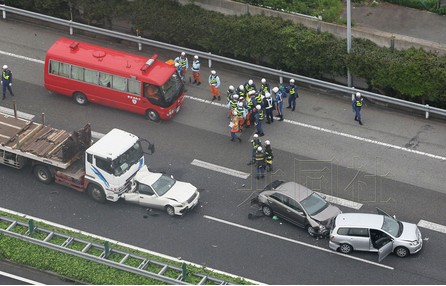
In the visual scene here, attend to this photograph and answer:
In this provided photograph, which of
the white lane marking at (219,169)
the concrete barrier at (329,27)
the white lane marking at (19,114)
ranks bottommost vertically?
the white lane marking at (219,169)

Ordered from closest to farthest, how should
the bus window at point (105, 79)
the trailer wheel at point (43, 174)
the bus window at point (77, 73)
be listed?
the trailer wheel at point (43, 174), the bus window at point (105, 79), the bus window at point (77, 73)

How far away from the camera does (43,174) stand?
34.6 metres

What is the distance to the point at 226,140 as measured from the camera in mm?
37469

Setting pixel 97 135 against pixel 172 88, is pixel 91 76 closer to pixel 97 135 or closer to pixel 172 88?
pixel 97 135

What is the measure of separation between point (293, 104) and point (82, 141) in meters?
9.10

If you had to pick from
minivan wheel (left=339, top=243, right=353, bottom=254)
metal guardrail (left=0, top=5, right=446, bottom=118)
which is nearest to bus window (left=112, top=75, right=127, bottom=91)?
metal guardrail (left=0, top=5, right=446, bottom=118)

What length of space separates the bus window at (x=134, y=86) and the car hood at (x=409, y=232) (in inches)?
453

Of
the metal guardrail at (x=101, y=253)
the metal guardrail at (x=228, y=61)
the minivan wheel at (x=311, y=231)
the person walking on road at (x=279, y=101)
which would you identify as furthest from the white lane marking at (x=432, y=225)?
the person walking on road at (x=279, y=101)

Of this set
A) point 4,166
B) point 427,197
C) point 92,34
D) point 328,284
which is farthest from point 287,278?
point 92,34

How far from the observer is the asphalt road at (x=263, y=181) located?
104 ft

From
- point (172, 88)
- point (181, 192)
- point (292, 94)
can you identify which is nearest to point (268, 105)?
point (292, 94)

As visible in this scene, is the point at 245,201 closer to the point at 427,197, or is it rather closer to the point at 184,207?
the point at 184,207

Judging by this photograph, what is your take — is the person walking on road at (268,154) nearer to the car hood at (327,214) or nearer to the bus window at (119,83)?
the car hood at (327,214)

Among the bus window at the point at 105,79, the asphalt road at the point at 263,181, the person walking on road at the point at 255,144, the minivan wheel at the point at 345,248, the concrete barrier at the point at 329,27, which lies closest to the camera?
the asphalt road at the point at 263,181
